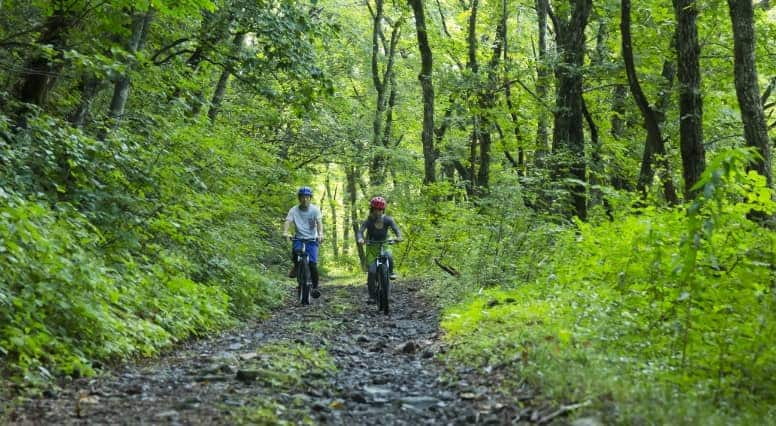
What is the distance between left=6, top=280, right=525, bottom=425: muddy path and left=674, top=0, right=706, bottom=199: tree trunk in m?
5.47

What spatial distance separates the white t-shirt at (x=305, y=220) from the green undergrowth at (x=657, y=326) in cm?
502

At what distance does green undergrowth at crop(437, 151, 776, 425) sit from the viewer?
199 inches

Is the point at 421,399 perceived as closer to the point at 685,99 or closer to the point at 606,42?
the point at 685,99

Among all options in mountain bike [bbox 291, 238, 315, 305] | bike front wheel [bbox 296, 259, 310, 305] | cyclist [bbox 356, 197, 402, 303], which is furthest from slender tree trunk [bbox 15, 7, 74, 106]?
cyclist [bbox 356, 197, 402, 303]

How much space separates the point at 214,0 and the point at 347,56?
20.2 meters

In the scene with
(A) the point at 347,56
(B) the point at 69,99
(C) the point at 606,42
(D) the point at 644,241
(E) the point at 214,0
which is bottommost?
(D) the point at 644,241

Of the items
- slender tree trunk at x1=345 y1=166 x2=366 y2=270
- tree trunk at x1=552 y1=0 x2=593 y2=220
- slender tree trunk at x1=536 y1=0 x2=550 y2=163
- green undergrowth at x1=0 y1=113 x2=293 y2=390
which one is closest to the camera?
green undergrowth at x1=0 y1=113 x2=293 y2=390

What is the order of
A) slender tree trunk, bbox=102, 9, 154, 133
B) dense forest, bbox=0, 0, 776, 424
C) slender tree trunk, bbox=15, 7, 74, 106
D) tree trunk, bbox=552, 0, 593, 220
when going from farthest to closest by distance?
tree trunk, bbox=552, 0, 593, 220 < slender tree trunk, bbox=102, 9, 154, 133 < slender tree trunk, bbox=15, 7, 74, 106 < dense forest, bbox=0, 0, 776, 424

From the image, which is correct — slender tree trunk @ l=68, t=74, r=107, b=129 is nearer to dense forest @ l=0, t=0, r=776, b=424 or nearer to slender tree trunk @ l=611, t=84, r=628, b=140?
dense forest @ l=0, t=0, r=776, b=424

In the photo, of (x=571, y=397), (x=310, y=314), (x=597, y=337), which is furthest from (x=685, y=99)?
(x=571, y=397)

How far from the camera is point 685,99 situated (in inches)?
453

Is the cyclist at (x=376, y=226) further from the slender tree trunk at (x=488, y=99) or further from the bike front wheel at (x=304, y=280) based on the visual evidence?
the slender tree trunk at (x=488, y=99)

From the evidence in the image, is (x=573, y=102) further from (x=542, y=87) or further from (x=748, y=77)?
(x=542, y=87)

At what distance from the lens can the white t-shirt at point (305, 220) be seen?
13750mm
